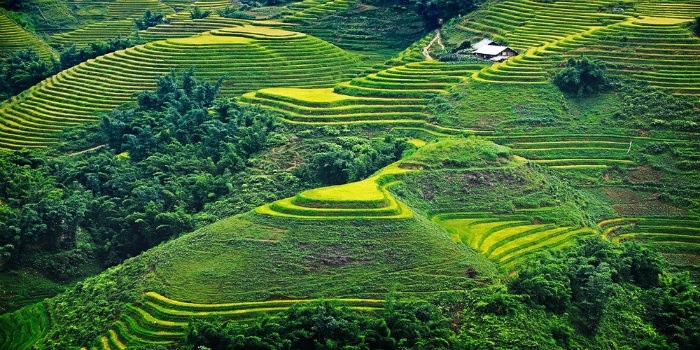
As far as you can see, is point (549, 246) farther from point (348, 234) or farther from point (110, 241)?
point (110, 241)

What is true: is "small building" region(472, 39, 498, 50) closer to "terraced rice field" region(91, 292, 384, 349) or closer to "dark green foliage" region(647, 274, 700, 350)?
"dark green foliage" region(647, 274, 700, 350)

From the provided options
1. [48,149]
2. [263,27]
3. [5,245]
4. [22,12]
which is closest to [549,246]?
[5,245]

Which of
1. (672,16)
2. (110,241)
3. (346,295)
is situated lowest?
(110,241)

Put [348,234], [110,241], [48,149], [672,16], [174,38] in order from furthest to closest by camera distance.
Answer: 1. [174,38]
2. [672,16]
3. [48,149]
4. [110,241]
5. [348,234]

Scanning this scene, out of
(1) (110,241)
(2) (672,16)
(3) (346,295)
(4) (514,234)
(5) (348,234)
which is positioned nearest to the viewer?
(3) (346,295)

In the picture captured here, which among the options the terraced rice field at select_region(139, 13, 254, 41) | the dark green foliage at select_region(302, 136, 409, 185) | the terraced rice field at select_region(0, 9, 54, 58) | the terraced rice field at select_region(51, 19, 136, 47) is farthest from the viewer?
the terraced rice field at select_region(51, 19, 136, 47)

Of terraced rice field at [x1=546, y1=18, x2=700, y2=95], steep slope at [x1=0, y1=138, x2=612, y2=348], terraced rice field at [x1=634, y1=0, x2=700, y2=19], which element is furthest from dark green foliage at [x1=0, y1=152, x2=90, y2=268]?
terraced rice field at [x1=634, y1=0, x2=700, y2=19]
